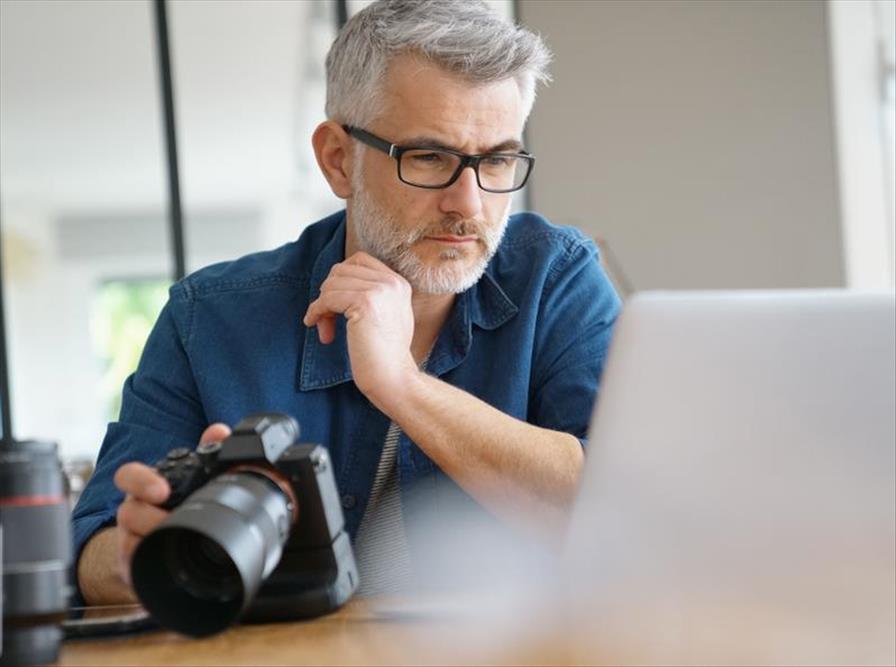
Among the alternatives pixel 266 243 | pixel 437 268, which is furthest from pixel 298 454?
pixel 266 243

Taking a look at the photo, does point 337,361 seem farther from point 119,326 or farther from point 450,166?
point 119,326

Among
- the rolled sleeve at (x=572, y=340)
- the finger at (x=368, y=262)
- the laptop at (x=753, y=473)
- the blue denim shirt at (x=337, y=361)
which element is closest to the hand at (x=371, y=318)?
the finger at (x=368, y=262)

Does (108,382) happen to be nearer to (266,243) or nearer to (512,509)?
(266,243)

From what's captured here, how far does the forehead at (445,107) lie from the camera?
1610 mm

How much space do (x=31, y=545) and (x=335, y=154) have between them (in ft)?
3.22

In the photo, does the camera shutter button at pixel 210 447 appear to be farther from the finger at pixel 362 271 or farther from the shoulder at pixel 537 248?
the shoulder at pixel 537 248

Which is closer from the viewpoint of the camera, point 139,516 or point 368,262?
point 139,516

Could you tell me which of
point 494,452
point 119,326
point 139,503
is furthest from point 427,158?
point 119,326

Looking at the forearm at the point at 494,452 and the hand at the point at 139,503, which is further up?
the hand at the point at 139,503

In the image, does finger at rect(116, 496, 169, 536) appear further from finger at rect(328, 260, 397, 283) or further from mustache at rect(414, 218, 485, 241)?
mustache at rect(414, 218, 485, 241)

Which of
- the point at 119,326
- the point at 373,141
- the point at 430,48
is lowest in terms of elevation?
the point at 119,326

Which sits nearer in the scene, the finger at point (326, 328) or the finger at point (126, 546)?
the finger at point (126, 546)

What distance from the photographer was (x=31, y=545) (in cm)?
93

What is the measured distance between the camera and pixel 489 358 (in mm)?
1688
